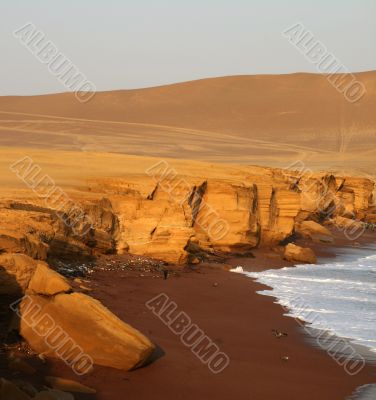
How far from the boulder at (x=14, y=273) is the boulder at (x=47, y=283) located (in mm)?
185

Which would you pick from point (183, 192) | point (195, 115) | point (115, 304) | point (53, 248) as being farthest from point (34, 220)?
point (195, 115)

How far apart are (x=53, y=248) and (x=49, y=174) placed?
10815mm

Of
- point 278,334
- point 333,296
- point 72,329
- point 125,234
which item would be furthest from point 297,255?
point 72,329

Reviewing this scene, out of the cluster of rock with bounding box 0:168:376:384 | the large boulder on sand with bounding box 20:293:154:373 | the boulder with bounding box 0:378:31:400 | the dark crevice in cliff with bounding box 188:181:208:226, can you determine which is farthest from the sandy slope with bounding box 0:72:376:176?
the boulder with bounding box 0:378:31:400

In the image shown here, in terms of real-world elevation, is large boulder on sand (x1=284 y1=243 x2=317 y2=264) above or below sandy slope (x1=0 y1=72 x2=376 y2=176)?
below

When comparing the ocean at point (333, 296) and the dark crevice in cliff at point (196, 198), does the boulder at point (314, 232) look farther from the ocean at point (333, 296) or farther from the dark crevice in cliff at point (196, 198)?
the dark crevice in cliff at point (196, 198)

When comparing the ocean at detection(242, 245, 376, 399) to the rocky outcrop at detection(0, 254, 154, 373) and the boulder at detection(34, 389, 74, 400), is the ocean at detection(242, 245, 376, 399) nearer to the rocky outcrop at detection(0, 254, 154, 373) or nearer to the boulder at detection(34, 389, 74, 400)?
the rocky outcrop at detection(0, 254, 154, 373)

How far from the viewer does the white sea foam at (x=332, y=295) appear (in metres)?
13.5

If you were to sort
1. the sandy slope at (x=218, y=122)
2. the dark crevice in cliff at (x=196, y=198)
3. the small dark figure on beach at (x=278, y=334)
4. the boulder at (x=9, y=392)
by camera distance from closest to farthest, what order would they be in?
the boulder at (x=9, y=392) → the small dark figure on beach at (x=278, y=334) → the dark crevice in cliff at (x=196, y=198) → the sandy slope at (x=218, y=122)

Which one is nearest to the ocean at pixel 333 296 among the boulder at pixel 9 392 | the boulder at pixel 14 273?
the boulder at pixel 9 392

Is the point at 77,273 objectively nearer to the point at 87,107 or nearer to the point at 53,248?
the point at 53,248

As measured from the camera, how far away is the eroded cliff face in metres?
14.2

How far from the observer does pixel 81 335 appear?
9.33 m

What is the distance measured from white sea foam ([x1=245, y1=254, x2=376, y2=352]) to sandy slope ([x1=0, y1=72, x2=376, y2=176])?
43606 mm
